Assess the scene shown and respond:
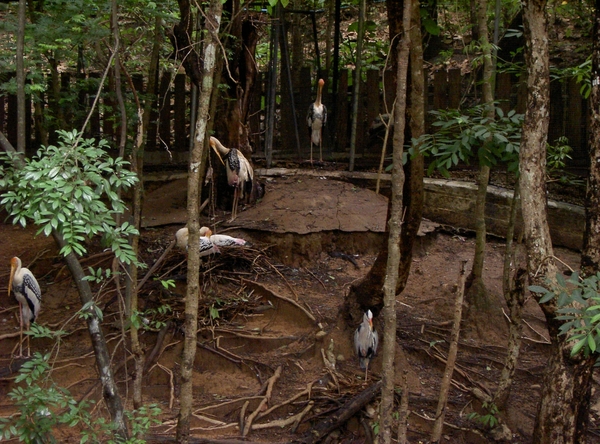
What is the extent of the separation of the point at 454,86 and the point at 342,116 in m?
1.74

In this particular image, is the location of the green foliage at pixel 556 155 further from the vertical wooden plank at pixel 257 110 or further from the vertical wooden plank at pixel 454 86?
the vertical wooden plank at pixel 257 110

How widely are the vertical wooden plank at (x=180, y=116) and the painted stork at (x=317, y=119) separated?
1813 millimetres

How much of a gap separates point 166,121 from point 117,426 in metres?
6.27

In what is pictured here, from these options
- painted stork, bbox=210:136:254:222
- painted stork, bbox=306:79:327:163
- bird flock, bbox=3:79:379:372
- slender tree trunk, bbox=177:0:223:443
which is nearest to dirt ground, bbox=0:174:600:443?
bird flock, bbox=3:79:379:372

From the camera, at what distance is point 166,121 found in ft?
31.9

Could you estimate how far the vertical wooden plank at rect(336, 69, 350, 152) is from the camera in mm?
10414

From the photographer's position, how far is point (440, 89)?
385 inches

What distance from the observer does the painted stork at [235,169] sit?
812 cm

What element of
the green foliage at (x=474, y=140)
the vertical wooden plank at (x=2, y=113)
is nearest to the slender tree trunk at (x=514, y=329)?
the green foliage at (x=474, y=140)

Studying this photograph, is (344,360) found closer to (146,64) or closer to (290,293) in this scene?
(290,293)

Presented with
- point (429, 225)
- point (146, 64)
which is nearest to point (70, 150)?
point (429, 225)

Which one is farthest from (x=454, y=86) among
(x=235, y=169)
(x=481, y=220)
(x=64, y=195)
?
(x=64, y=195)

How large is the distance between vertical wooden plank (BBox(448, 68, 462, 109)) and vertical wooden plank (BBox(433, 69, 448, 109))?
0.23ft

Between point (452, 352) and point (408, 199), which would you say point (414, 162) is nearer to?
point (408, 199)
